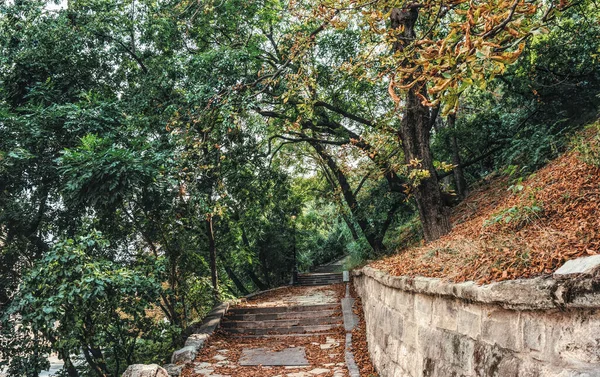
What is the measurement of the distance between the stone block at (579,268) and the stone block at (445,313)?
1.05 metres

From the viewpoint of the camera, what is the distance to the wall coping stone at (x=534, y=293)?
1569 mm

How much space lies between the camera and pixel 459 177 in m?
10.3

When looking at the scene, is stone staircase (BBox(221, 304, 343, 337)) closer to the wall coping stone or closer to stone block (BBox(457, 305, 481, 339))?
stone block (BBox(457, 305, 481, 339))

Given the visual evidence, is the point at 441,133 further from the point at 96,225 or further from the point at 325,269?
the point at 325,269

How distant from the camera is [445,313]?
9.61 feet

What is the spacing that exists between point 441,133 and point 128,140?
790 centimetres

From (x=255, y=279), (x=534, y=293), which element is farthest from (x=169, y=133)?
(x=255, y=279)

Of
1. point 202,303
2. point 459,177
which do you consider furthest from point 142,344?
point 459,177

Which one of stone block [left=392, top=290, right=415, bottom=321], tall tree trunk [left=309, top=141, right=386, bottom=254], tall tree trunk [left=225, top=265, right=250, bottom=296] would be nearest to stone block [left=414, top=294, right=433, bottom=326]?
stone block [left=392, top=290, right=415, bottom=321]

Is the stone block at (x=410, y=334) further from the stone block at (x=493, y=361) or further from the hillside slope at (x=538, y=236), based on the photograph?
the stone block at (x=493, y=361)

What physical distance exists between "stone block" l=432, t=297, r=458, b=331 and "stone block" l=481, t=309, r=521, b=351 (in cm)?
41

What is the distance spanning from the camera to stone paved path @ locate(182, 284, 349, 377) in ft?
20.5

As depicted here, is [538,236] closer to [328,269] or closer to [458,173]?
[458,173]

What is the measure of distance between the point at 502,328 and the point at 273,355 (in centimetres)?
585
